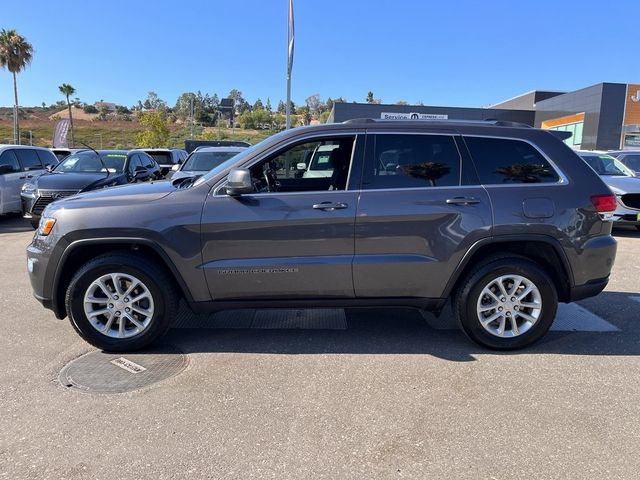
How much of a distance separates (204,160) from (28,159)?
495 centimetres

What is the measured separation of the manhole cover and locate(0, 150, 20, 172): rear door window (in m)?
9.52

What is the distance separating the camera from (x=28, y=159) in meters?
12.3

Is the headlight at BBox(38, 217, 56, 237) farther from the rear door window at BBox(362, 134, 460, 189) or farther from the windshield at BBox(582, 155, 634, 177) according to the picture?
the windshield at BBox(582, 155, 634, 177)

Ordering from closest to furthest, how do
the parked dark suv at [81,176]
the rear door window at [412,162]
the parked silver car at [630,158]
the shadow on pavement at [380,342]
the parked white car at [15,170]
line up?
the rear door window at [412,162] < the shadow on pavement at [380,342] < the parked dark suv at [81,176] < the parked white car at [15,170] < the parked silver car at [630,158]

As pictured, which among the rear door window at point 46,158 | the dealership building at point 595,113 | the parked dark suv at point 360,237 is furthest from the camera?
the dealership building at point 595,113

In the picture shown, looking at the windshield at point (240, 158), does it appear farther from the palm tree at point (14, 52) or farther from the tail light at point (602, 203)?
the palm tree at point (14, 52)

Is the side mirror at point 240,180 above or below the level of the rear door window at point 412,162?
below

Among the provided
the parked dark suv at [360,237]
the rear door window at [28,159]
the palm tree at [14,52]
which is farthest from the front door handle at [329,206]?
the palm tree at [14,52]

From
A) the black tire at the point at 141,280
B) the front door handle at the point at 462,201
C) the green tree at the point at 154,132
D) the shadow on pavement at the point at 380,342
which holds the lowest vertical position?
the shadow on pavement at the point at 380,342

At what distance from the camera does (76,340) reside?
4.30 m

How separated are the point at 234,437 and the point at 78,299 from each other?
190 cm

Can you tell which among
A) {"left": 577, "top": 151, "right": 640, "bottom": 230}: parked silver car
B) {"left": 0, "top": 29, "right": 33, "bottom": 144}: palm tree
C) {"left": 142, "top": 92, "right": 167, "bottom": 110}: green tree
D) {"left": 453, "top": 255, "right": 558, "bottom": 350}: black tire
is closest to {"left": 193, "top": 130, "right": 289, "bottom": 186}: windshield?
{"left": 453, "top": 255, "right": 558, "bottom": 350}: black tire

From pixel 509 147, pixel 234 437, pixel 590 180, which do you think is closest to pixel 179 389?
pixel 234 437

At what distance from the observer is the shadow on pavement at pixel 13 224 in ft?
34.4
